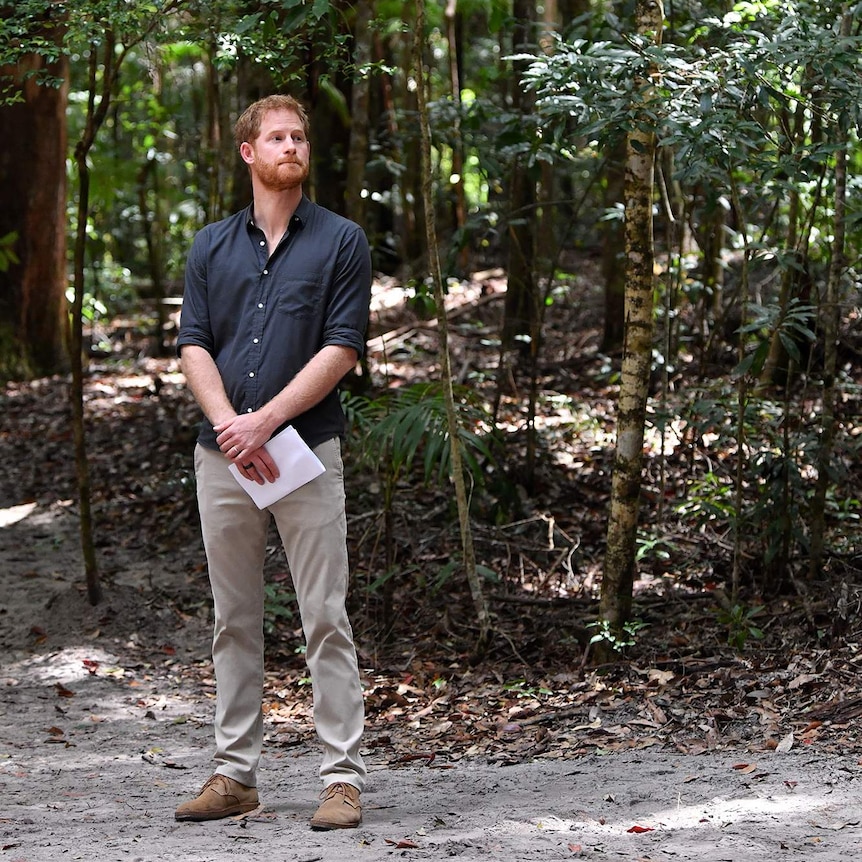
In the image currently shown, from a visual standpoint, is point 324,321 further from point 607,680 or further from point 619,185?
point 619,185

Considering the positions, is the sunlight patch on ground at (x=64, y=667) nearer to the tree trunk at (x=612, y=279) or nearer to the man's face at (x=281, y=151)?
the man's face at (x=281, y=151)

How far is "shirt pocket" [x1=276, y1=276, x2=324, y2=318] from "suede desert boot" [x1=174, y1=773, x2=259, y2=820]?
1.62 metres

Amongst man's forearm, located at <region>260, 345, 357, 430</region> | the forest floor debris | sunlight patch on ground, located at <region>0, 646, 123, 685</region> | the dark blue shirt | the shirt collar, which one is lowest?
sunlight patch on ground, located at <region>0, 646, 123, 685</region>

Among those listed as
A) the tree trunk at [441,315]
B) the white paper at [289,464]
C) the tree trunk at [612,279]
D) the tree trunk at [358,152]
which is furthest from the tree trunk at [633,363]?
the tree trunk at [612,279]

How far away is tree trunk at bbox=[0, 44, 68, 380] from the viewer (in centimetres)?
1179

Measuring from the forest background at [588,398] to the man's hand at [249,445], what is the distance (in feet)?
5.45

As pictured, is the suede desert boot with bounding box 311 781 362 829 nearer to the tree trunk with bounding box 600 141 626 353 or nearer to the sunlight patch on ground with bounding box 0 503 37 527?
the sunlight patch on ground with bounding box 0 503 37 527

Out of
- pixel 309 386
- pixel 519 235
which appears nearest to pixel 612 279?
pixel 519 235

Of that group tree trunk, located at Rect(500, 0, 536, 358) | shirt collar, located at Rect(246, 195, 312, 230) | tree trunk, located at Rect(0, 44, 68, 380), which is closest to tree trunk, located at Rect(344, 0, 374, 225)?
tree trunk, located at Rect(500, 0, 536, 358)

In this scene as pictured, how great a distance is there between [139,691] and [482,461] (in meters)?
2.96

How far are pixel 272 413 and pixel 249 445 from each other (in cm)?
13

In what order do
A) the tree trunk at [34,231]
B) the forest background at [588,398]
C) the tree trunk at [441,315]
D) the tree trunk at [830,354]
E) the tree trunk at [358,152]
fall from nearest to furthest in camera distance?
the forest background at [588,398], the tree trunk at [441,315], the tree trunk at [830,354], the tree trunk at [358,152], the tree trunk at [34,231]

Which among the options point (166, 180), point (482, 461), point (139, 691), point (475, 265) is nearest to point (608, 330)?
point (482, 461)

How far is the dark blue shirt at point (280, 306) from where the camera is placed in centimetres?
364
